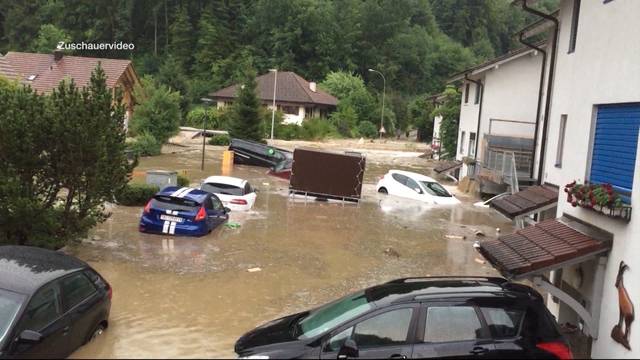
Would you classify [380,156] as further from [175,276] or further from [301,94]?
[175,276]

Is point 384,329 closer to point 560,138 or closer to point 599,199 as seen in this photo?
point 599,199

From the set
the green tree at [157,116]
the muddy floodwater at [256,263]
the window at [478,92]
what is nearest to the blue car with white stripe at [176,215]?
the muddy floodwater at [256,263]

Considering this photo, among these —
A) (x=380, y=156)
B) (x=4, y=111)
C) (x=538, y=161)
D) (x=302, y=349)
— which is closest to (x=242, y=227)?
(x=4, y=111)

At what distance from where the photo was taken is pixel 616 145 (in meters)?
7.88

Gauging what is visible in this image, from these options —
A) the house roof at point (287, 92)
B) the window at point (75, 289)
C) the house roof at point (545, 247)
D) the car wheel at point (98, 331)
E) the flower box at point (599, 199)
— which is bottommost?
the car wheel at point (98, 331)

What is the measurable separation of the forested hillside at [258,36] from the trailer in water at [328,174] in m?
65.1

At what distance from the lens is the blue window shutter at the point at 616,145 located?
7.46 m

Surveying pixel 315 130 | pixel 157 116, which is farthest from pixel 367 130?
pixel 157 116

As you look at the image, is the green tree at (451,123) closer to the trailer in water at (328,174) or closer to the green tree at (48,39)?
the trailer in water at (328,174)

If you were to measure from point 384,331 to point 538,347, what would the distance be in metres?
1.58

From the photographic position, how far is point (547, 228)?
9094 mm

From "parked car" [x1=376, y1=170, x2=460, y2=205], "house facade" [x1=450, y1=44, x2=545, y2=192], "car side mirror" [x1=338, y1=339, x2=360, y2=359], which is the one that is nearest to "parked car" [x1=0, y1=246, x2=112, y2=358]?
"car side mirror" [x1=338, y1=339, x2=360, y2=359]

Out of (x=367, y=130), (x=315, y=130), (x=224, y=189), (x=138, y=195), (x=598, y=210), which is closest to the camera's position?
(x=598, y=210)

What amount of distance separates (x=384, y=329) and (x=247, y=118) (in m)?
42.3
